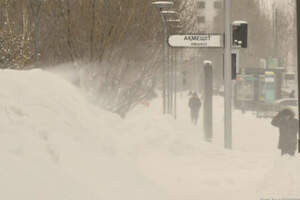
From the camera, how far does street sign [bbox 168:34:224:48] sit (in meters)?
12.8

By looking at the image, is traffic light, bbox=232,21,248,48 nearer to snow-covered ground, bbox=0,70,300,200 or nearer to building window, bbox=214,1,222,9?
snow-covered ground, bbox=0,70,300,200

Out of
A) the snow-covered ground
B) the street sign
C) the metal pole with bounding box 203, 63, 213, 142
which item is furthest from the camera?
the metal pole with bounding box 203, 63, 213, 142

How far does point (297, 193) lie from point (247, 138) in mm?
16401

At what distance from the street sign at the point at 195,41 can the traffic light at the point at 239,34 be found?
0.31 meters

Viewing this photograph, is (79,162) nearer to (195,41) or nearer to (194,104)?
(195,41)

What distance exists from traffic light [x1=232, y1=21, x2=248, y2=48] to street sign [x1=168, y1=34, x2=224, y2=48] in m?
0.31

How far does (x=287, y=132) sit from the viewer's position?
40.4ft

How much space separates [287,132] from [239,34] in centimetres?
214

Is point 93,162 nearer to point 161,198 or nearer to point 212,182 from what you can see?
point 161,198

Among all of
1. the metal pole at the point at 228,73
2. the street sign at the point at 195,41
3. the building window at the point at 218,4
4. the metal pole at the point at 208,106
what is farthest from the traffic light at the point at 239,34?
the building window at the point at 218,4

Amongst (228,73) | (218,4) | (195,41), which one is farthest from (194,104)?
(218,4)

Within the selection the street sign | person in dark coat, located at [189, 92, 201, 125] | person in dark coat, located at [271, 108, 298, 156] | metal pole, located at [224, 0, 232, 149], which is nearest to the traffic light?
metal pole, located at [224, 0, 232, 149]

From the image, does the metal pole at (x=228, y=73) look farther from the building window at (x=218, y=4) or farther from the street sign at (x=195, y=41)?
the building window at (x=218, y=4)

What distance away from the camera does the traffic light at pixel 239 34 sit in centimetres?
1299
